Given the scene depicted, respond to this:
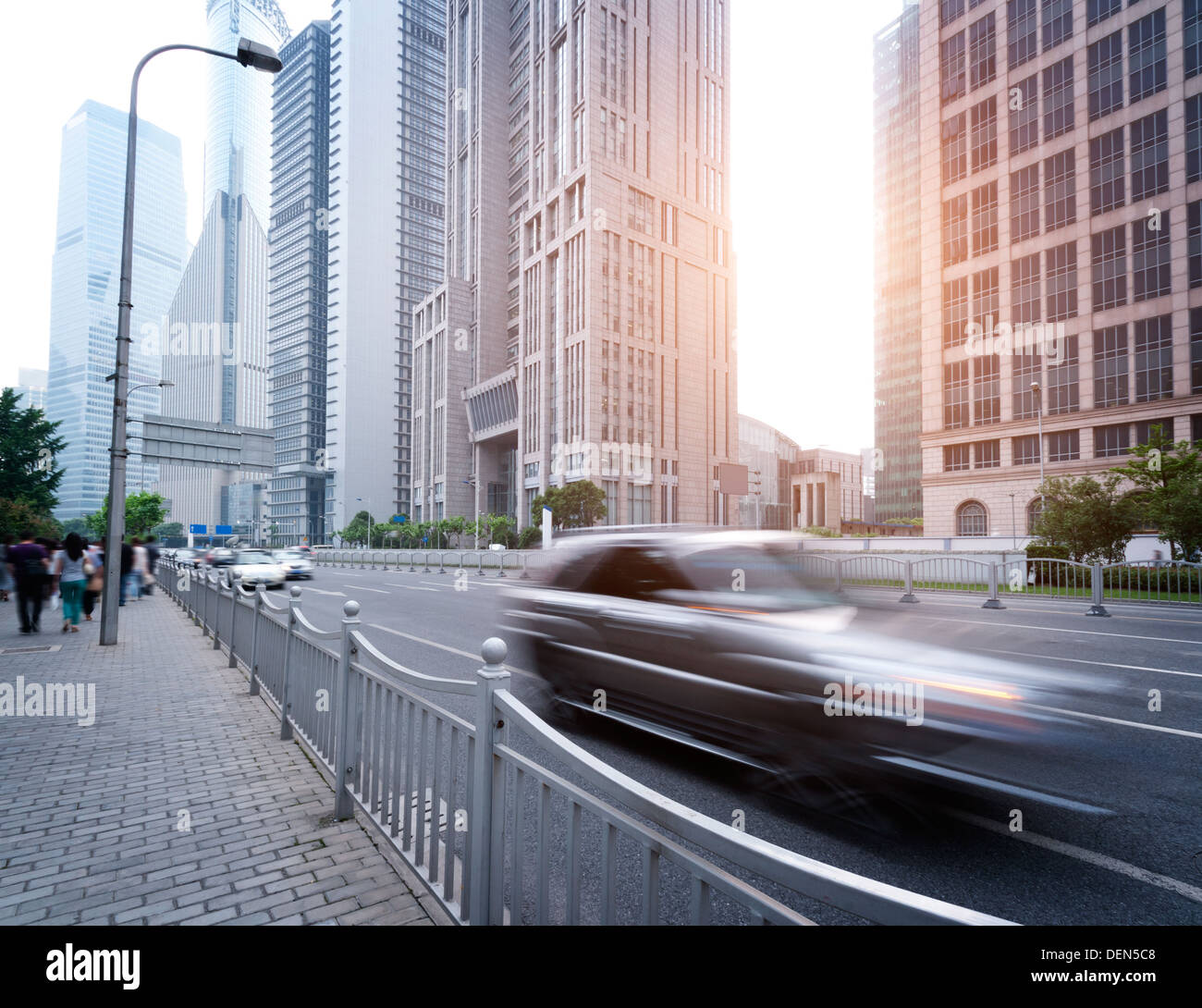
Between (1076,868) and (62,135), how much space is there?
271ft

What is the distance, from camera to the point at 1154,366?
124ft

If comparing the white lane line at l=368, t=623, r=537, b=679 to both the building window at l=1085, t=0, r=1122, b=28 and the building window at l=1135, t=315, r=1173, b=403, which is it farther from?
the building window at l=1085, t=0, r=1122, b=28

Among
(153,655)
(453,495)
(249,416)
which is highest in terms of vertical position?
(249,416)

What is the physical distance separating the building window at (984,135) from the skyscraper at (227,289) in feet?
376

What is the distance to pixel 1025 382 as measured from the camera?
4291 cm

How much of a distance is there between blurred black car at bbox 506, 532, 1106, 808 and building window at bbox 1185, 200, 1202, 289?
48503mm

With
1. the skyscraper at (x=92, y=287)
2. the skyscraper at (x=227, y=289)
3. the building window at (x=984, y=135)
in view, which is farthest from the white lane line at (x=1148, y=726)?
the skyscraper at (x=227, y=289)

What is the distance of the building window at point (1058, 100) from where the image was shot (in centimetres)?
4131

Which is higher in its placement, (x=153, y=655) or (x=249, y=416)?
(x=249, y=416)

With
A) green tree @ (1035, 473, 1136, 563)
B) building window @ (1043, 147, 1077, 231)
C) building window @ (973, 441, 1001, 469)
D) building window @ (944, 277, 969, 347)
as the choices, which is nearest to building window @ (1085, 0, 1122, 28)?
building window @ (1043, 147, 1077, 231)

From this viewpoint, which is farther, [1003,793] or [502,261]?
[502,261]

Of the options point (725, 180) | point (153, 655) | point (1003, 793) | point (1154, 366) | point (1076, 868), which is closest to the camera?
point (1076, 868)

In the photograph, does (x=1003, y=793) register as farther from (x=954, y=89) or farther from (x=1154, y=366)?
(x=954, y=89)
